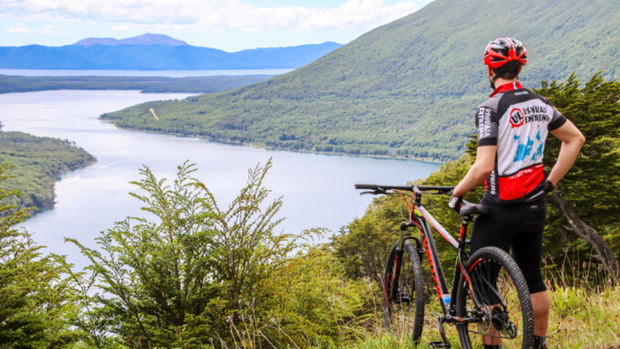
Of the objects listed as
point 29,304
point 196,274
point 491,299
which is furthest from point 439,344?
point 29,304

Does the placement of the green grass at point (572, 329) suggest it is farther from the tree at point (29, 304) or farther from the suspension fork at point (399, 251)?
the tree at point (29, 304)

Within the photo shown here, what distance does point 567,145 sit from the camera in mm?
2826

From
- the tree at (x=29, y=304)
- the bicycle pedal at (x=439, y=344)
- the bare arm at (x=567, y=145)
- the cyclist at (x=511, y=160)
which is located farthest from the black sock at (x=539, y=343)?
the tree at (x=29, y=304)

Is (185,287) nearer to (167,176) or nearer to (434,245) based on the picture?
(434,245)

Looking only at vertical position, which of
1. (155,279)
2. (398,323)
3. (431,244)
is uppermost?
(431,244)

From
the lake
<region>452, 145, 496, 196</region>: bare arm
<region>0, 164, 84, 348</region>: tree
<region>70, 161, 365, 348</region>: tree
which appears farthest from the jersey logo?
the lake

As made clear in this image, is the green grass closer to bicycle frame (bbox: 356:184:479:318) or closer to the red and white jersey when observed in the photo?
bicycle frame (bbox: 356:184:479:318)

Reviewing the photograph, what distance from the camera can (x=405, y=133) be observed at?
192m

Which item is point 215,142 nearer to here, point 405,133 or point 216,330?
point 405,133

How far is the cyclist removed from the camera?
2.53 m

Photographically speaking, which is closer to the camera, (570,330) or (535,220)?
(535,220)

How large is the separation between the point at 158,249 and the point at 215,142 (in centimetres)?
17175

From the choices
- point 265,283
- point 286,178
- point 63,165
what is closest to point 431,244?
point 265,283

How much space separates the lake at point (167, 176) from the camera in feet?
238
